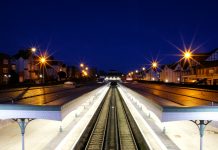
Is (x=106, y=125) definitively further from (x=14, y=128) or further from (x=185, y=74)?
(x=185, y=74)

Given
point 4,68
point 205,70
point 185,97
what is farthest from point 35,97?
point 4,68

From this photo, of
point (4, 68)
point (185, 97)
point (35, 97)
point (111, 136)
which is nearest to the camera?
point (111, 136)

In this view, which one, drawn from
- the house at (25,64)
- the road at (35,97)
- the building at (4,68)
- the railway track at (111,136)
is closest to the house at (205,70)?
the railway track at (111,136)

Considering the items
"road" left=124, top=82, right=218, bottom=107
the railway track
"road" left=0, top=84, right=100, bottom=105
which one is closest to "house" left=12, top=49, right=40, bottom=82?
"road" left=0, top=84, right=100, bottom=105

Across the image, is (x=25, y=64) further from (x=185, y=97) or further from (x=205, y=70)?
(x=185, y=97)

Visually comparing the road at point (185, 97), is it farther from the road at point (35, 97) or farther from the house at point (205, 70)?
the house at point (205, 70)

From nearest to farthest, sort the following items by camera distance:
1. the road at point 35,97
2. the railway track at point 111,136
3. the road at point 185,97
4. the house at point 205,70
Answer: the railway track at point 111,136
the road at point 185,97
the road at point 35,97
the house at point 205,70

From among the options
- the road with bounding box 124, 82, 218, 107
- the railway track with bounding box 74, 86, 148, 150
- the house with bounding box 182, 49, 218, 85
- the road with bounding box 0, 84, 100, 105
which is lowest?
the railway track with bounding box 74, 86, 148, 150

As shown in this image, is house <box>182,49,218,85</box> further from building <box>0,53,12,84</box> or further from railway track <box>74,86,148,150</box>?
building <box>0,53,12,84</box>

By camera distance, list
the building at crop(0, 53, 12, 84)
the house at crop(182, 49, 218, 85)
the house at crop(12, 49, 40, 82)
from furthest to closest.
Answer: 1. the house at crop(12, 49, 40, 82)
2. the building at crop(0, 53, 12, 84)
3. the house at crop(182, 49, 218, 85)

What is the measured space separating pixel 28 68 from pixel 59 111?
66168mm

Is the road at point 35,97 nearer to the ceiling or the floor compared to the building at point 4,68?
nearer to the floor

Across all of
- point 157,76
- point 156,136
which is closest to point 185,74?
point 157,76

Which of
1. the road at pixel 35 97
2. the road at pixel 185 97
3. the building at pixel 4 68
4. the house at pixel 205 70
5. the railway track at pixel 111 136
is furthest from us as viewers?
the building at pixel 4 68
